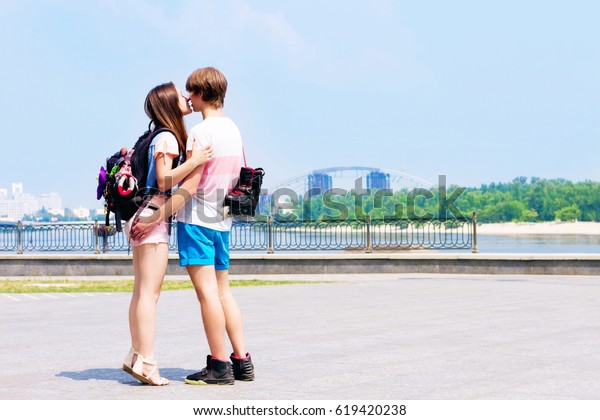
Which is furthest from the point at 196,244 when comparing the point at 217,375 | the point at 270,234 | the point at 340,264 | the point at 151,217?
the point at 270,234

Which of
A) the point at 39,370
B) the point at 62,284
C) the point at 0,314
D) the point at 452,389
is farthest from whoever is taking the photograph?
the point at 62,284

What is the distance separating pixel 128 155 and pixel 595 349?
380cm

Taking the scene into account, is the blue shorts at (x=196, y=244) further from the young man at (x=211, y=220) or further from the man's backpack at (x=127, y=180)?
the man's backpack at (x=127, y=180)

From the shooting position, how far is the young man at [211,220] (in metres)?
5.63

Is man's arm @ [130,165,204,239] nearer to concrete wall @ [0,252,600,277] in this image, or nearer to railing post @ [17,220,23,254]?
concrete wall @ [0,252,600,277]

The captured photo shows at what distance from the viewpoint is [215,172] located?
18.8 ft

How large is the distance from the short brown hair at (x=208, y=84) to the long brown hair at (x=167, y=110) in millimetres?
179

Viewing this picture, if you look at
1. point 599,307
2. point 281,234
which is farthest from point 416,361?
point 281,234

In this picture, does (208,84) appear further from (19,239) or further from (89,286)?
(19,239)

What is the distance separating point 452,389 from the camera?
539 cm

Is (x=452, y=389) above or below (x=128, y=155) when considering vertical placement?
below

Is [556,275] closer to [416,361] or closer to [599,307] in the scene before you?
[599,307]

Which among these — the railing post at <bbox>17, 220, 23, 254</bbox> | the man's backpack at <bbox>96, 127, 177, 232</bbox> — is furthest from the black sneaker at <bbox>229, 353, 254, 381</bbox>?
the railing post at <bbox>17, 220, 23, 254</bbox>

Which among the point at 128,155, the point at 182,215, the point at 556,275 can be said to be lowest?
the point at 556,275
